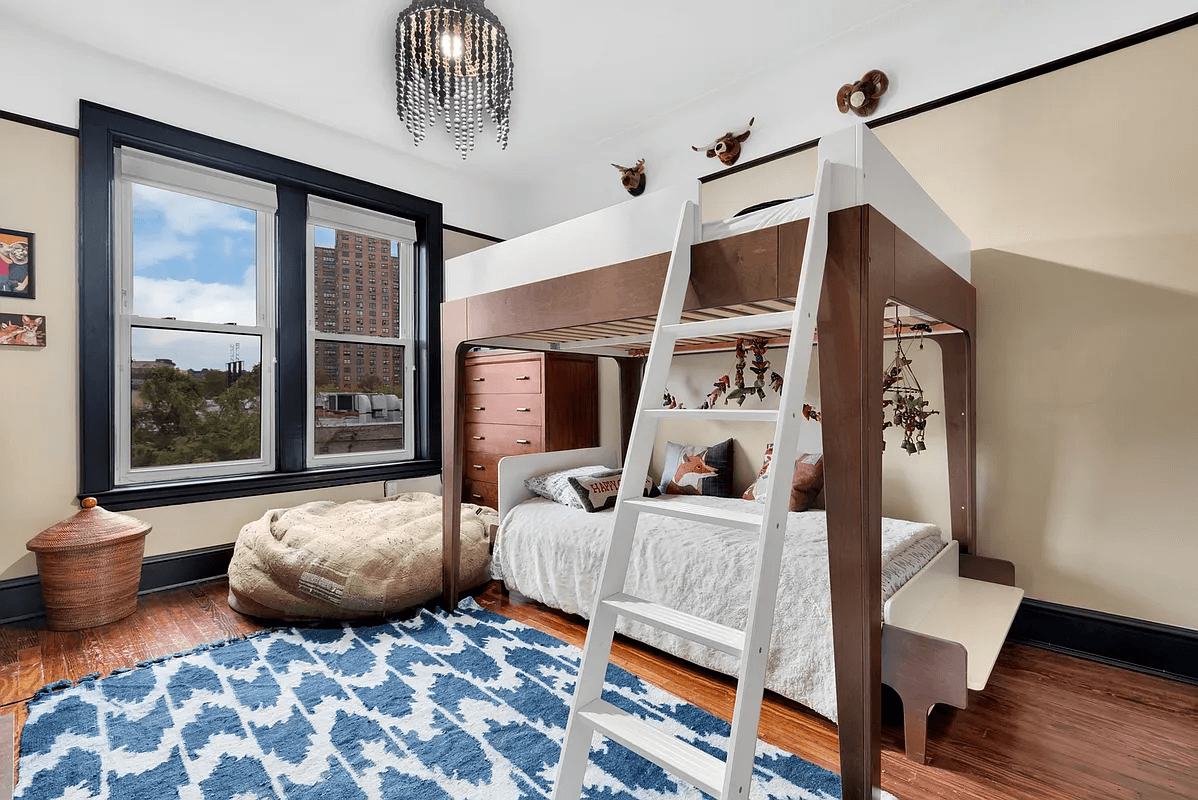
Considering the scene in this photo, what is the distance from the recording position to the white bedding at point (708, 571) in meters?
1.91

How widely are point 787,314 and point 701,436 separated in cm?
222

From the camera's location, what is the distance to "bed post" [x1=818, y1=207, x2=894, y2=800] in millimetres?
1456

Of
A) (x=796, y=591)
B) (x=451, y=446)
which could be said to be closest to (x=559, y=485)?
(x=451, y=446)

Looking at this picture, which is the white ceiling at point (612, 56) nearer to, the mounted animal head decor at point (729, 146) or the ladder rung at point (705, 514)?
the mounted animal head decor at point (729, 146)

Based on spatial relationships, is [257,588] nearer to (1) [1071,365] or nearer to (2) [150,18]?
(2) [150,18]

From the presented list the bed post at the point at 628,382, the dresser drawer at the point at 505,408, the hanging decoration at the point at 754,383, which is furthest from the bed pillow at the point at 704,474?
the dresser drawer at the point at 505,408

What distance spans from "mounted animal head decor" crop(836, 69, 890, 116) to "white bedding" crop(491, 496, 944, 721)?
2.01 metres

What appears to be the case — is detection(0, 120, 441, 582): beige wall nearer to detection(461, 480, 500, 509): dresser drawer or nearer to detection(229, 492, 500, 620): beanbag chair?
detection(229, 492, 500, 620): beanbag chair

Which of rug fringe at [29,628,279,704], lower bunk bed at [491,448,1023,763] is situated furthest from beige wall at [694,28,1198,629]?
rug fringe at [29,628,279,704]

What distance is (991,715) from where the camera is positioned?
1925 mm

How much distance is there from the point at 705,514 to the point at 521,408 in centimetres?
263

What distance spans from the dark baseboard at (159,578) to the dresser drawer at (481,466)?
1485 mm

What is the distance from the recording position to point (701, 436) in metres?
3.63

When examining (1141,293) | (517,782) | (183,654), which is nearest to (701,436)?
(1141,293)
